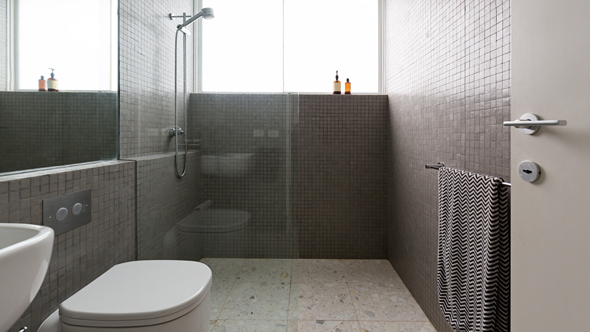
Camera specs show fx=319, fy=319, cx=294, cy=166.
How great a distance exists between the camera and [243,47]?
1.79 m

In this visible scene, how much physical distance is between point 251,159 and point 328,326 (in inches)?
41.7

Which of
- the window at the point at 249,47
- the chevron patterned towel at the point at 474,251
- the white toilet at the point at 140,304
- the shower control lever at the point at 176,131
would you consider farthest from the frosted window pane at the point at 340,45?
the white toilet at the point at 140,304

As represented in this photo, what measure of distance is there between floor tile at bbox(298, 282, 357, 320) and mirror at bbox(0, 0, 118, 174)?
4.77 ft

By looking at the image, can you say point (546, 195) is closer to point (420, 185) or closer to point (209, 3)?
point (420, 185)

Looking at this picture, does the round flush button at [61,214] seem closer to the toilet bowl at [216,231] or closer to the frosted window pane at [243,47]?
the toilet bowl at [216,231]

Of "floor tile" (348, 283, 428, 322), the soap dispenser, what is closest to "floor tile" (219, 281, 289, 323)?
"floor tile" (348, 283, 428, 322)

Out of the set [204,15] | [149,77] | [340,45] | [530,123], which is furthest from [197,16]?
[530,123]

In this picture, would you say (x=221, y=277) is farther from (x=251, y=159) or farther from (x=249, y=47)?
(x=249, y=47)

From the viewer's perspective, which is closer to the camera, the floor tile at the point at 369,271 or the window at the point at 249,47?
the window at the point at 249,47

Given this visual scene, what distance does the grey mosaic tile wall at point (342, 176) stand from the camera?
A: 2.76 metres

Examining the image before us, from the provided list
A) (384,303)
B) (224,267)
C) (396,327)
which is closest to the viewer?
(224,267)

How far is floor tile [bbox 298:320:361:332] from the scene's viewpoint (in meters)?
1.81

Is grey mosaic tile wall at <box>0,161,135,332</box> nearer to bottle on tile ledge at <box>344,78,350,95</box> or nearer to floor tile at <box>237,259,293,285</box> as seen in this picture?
floor tile at <box>237,259,293,285</box>

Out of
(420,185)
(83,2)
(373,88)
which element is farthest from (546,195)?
(373,88)
